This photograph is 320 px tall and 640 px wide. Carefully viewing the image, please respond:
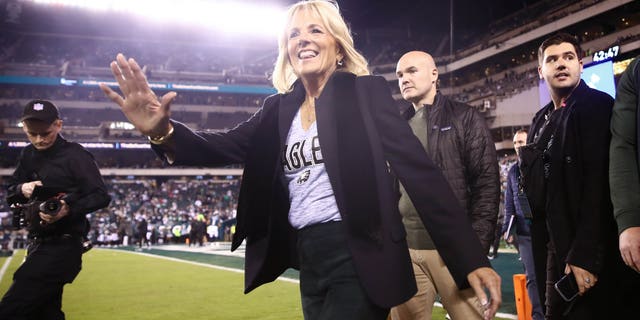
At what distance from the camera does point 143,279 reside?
1230 centimetres

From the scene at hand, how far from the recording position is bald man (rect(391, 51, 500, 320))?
3.51m

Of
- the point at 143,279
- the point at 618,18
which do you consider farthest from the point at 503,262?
the point at 618,18

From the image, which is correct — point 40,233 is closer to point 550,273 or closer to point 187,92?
point 550,273

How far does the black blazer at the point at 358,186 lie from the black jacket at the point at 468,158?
1500 millimetres

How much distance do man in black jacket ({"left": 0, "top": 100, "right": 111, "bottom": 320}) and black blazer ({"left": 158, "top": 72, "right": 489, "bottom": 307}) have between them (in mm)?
2358

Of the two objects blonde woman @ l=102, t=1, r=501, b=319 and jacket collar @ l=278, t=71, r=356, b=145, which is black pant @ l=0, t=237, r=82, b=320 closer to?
blonde woman @ l=102, t=1, r=501, b=319

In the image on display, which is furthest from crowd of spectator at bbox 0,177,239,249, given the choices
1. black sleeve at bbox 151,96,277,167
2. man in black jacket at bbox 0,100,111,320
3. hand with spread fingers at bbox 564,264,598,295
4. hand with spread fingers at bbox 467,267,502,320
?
hand with spread fingers at bbox 467,267,502,320

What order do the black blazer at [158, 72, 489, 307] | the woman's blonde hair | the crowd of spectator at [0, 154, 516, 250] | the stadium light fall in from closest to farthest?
the black blazer at [158, 72, 489, 307]
the woman's blonde hair
the crowd of spectator at [0, 154, 516, 250]
the stadium light

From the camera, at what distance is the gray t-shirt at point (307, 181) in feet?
7.54

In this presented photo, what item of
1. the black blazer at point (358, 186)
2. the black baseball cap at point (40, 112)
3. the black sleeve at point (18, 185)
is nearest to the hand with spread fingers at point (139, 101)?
the black blazer at point (358, 186)

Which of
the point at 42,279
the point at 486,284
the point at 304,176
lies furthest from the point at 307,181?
the point at 42,279

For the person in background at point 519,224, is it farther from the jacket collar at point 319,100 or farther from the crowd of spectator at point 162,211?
the crowd of spectator at point 162,211

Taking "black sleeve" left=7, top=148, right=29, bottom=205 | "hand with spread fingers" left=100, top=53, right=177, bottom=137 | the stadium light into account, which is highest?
the stadium light

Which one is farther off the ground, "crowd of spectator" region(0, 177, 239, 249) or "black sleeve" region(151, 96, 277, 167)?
"black sleeve" region(151, 96, 277, 167)
